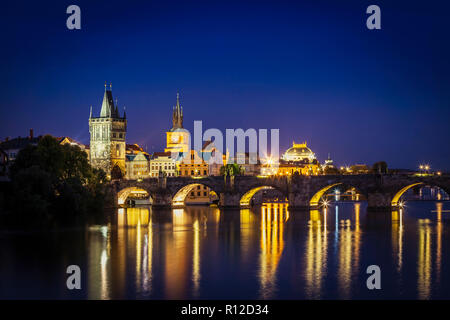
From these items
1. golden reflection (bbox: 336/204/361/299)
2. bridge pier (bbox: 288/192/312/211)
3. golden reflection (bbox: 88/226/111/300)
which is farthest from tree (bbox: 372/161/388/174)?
golden reflection (bbox: 88/226/111/300)

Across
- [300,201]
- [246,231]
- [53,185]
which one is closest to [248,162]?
[300,201]

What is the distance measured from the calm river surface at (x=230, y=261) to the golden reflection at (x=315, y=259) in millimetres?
57

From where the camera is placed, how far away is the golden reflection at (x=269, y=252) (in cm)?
3288

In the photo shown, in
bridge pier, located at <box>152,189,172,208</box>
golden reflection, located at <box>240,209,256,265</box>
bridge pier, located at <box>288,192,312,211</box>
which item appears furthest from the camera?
bridge pier, located at <box>152,189,172,208</box>

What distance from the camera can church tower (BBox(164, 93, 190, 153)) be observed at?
512ft

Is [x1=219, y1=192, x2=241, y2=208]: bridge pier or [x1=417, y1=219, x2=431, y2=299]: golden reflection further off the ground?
[x1=219, y1=192, x2=241, y2=208]: bridge pier

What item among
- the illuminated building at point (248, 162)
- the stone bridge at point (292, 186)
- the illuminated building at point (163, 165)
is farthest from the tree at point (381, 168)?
the stone bridge at point (292, 186)

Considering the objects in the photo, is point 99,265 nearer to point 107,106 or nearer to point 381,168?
point 107,106

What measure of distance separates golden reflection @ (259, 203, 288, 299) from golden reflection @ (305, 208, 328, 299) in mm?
2007

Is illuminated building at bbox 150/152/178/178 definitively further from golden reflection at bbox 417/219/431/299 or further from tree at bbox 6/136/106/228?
golden reflection at bbox 417/219/431/299

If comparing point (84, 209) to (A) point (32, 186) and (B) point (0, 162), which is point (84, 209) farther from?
(B) point (0, 162)

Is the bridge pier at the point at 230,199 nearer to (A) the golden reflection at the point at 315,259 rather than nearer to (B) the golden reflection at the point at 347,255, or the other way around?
(A) the golden reflection at the point at 315,259

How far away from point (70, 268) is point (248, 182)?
171 ft
